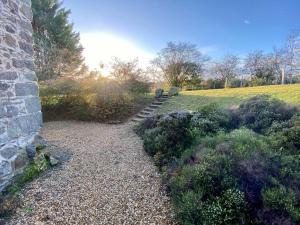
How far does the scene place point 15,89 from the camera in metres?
3.89

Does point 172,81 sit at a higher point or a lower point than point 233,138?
higher

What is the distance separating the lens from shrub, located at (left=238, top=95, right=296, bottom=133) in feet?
18.4

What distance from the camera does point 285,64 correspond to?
1972cm

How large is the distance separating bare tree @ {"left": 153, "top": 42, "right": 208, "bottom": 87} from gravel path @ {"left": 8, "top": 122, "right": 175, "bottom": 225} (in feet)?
54.9

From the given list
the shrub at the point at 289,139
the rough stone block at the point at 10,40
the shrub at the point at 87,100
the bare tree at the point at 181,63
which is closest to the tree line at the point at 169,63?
the bare tree at the point at 181,63

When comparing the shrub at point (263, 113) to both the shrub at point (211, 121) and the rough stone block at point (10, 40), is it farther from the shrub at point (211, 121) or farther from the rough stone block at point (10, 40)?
the rough stone block at point (10, 40)

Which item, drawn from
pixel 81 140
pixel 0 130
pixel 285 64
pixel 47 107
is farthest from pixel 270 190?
pixel 285 64

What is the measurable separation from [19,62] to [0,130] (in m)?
1.35

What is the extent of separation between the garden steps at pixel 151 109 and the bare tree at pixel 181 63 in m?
8.92

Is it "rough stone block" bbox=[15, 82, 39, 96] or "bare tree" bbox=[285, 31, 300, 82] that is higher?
"bare tree" bbox=[285, 31, 300, 82]

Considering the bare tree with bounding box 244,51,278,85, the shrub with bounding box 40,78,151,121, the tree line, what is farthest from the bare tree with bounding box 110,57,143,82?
the bare tree with bounding box 244,51,278,85

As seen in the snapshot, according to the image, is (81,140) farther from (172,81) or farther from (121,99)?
(172,81)

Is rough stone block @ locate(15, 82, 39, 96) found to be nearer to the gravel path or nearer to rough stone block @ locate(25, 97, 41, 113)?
rough stone block @ locate(25, 97, 41, 113)

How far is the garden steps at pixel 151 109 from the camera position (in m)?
10.3
